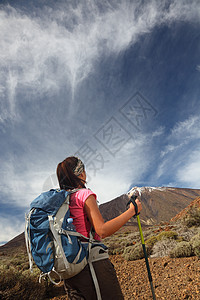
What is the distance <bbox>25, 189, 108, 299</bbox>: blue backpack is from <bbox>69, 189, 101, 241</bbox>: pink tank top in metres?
0.05

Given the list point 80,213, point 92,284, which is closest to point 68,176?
point 80,213

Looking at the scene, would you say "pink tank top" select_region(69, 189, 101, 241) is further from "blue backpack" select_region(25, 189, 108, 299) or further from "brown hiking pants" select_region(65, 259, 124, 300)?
"brown hiking pants" select_region(65, 259, 124, 300)

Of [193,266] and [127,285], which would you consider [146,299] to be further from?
[193,266]

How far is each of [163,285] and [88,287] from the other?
454cm

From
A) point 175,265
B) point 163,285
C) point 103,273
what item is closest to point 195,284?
point 163,285

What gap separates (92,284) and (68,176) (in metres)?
0.91

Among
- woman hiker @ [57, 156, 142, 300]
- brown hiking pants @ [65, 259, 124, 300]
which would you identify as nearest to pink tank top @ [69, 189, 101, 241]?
woman hiker @ [57, 156, 142, 300]

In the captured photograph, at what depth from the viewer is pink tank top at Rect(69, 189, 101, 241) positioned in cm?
154

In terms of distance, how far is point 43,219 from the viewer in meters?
1.49

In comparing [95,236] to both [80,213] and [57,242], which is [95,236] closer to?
[80,213]

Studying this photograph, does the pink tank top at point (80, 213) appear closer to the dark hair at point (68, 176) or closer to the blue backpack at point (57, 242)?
the blue backpack at point (57, 242)

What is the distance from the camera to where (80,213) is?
Result: 5.10ft

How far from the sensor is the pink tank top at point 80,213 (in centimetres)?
154

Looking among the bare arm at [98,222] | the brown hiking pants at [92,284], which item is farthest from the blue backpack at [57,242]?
the bare arm at [98,222]
